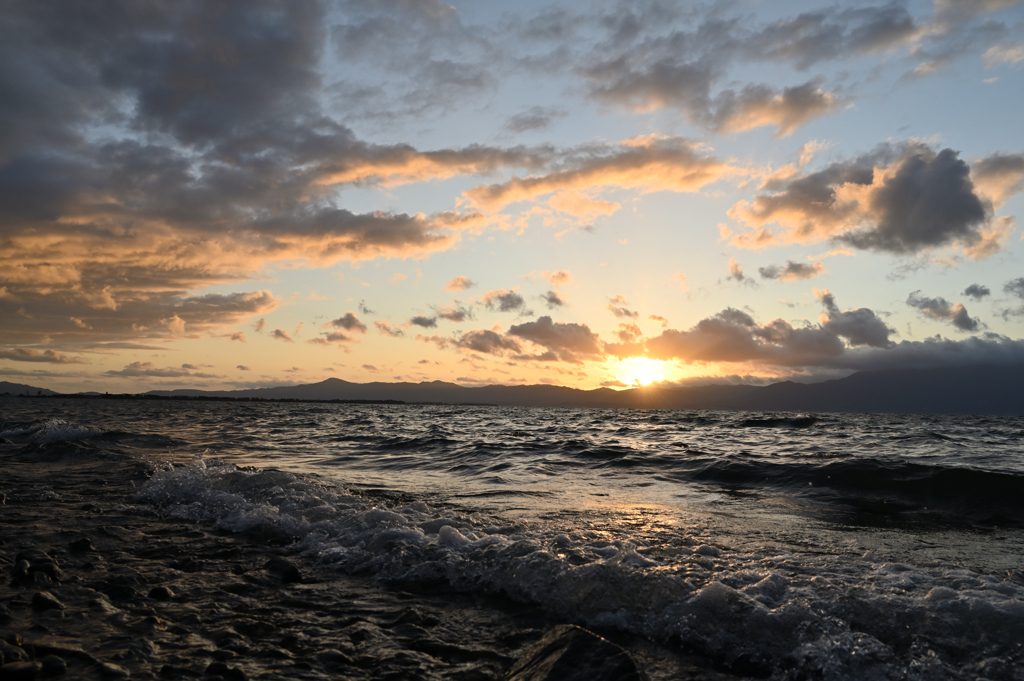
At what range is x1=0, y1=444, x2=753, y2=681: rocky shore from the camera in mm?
3807

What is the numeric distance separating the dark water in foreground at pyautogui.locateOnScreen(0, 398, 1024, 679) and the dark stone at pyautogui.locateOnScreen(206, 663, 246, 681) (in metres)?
2.51

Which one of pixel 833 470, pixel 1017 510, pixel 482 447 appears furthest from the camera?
pixel 482 447

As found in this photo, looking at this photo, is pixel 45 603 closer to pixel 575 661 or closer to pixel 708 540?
pixel 575 661

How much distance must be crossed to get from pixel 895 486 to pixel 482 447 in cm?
1326

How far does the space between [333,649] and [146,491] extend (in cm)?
918

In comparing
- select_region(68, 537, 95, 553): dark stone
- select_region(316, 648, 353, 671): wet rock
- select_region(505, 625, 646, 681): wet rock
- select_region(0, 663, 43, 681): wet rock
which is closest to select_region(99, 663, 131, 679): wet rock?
select_region(0, 663, 43, 681): wet rock

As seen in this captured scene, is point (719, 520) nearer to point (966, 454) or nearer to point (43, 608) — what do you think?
point (43, 608)

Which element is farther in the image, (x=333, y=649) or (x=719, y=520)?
(x=719, y=520)

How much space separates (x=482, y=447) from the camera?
21.1m

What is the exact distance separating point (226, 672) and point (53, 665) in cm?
113

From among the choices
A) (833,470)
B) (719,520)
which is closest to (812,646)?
(719,520)

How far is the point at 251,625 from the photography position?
464 centimetres

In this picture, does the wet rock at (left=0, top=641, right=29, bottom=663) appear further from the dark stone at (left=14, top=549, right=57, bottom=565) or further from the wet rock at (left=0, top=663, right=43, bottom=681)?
the dark stone at (left=14, top=549, right=57, bottom=565)

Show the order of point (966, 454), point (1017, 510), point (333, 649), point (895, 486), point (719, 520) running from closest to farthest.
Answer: point (333, 649) → point (719, 520) → point (1017, 510) → point (895, 486) → point (966, 454)
